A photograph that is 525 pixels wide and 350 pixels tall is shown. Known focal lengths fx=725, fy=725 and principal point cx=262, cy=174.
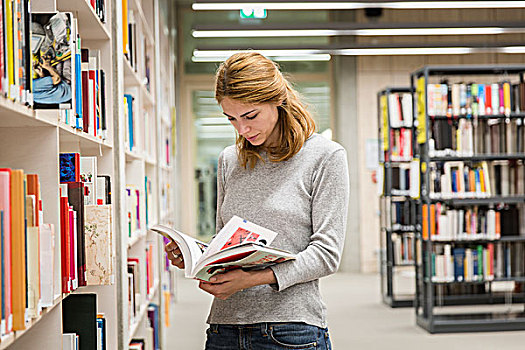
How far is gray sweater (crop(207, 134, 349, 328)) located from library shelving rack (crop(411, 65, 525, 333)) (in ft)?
13.7

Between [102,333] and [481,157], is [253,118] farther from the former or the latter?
[481,157]

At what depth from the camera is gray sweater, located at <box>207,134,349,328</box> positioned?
1.92m

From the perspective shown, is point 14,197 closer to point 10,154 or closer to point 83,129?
point 10,154

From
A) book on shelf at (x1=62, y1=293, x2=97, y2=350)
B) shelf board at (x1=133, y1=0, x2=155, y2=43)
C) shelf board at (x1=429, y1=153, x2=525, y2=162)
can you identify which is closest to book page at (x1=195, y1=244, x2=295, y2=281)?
book on shelf at (x1=62, y1=293, x2=97, y2=350)

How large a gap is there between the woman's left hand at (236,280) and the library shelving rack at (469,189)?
4.34 metres

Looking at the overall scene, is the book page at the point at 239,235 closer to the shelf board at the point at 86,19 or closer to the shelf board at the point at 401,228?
the shelf board at the point at 86,19

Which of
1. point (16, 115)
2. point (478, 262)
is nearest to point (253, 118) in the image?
point (16, 115)

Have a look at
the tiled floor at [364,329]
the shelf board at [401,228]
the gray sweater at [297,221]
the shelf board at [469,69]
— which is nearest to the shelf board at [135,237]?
the gray sweater at [297,221]

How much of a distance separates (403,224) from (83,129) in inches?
224

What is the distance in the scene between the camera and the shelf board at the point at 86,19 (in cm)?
235

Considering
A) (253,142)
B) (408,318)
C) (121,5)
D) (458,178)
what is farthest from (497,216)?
(253,142)

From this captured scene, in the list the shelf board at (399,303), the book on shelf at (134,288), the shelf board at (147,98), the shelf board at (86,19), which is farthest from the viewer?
the shelf board at (399,303)

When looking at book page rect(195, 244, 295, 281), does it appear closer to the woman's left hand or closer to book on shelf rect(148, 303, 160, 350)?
the woman's left hand

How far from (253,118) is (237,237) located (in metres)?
0.35
